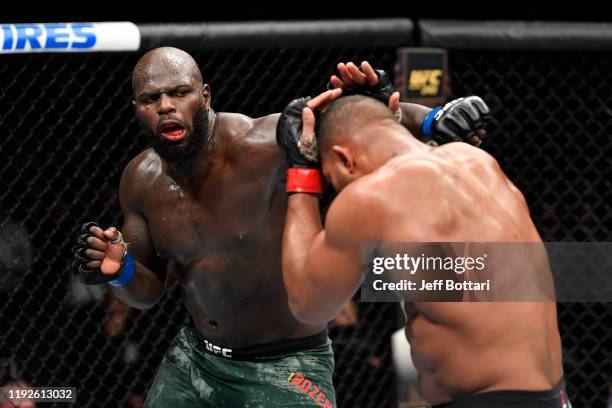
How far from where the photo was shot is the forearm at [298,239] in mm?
1706

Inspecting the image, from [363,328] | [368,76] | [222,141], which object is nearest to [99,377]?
[363,328]

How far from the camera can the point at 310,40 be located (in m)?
2.95

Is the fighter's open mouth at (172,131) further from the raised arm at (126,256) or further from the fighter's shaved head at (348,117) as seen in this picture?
the fighter's shaved head at (348,117)

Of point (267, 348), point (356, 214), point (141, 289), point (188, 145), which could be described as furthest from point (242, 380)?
point (356, 214)

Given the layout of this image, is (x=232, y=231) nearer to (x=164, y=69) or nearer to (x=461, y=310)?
(x=164, y=69)

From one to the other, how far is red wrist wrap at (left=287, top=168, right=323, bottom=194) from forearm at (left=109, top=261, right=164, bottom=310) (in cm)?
60

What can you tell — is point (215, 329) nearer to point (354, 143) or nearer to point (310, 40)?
point (354, 143)

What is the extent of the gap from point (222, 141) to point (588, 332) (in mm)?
1646

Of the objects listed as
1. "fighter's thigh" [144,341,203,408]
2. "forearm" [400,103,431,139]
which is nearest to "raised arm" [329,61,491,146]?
"forearm" [400,103,431,139]

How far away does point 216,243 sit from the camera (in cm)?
220

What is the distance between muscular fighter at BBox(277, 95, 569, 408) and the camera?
5.24 feet

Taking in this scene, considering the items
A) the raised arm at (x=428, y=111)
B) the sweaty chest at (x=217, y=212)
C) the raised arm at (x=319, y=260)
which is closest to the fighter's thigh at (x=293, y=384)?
the sweaty chest at (x=217, y=212)

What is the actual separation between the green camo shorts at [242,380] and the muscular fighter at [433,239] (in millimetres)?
445

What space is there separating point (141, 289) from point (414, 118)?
2.64ft
